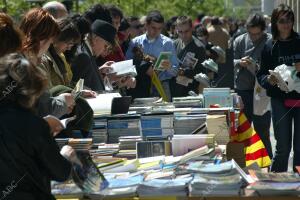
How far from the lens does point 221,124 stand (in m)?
6.34

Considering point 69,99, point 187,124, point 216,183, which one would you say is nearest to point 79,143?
point 69,99

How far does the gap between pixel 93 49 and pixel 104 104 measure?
155cm

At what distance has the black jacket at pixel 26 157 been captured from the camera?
4152 mm

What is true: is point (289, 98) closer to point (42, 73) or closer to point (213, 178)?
point (213, 178)

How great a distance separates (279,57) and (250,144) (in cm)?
152

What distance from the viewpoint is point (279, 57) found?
8.66m

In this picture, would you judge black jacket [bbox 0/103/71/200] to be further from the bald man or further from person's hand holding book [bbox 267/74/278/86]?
person's hand holding book [bbox 267/74/278/86]

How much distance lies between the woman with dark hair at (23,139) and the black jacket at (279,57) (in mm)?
4667

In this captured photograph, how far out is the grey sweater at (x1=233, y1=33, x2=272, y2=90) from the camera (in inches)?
408

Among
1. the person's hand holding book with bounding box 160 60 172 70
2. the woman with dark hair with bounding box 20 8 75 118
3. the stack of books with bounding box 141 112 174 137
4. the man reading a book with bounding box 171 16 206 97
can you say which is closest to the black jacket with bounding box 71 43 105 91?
the stack of books with bounding box 141 112 174 137

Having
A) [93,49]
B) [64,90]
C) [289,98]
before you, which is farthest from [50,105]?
[289,98]

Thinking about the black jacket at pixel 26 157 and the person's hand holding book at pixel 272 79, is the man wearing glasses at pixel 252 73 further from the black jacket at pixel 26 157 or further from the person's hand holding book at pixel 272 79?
the black jacket at pixel 26 157

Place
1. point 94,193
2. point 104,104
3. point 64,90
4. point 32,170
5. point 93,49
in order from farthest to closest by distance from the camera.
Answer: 1. point 93,49
2. point 104,104
3. point 64,90
4. point 94,193
5. point 32,170

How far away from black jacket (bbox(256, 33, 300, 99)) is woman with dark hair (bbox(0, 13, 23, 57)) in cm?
402
